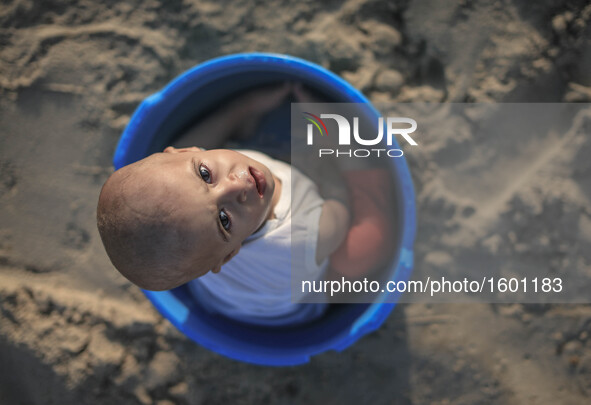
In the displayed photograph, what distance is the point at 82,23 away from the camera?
4.38 feet

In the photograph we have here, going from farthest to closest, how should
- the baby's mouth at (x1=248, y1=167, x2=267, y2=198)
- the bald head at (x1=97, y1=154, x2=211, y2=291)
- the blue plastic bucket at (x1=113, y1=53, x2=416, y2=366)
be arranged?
the blue plastic bucket at (x1=113, y1=53, x2=416, y2=366), the baby's mouth at (x1=248, y1=167, x2=267, y2=198), the bald head at (x1=97, y1=154, x2=211, y2=291)

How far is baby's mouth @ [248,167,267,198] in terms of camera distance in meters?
0.89

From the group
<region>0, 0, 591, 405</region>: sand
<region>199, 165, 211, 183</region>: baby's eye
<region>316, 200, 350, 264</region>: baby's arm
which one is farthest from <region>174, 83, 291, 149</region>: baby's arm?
<region>199, 165, 211, 183</region>: baby's eye

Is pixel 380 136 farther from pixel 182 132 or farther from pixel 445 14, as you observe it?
pixel 182 132

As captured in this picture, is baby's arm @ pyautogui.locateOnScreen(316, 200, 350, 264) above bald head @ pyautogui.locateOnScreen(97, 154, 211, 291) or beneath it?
beneath

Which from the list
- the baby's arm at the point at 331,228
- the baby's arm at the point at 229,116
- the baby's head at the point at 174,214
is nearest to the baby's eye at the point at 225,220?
the baby's head at the point at 174,214

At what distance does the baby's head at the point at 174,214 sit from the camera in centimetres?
76

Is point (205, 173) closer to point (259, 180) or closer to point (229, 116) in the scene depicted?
point (259, 180)

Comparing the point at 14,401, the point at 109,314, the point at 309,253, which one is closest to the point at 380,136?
the point at 309,253

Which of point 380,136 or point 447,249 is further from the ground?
point 380,136

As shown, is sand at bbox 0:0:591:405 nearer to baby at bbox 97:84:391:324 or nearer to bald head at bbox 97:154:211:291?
baby at bbox 97:84:391:324

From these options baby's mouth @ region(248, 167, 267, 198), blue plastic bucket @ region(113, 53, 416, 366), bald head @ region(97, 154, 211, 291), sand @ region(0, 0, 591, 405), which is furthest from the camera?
sand @ region(0, 0, 591, 405)

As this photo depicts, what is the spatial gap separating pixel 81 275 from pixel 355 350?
0.78 m

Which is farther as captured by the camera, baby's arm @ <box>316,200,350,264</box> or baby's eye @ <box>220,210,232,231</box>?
baby's arm @ <box>316,200,350,264</box>
